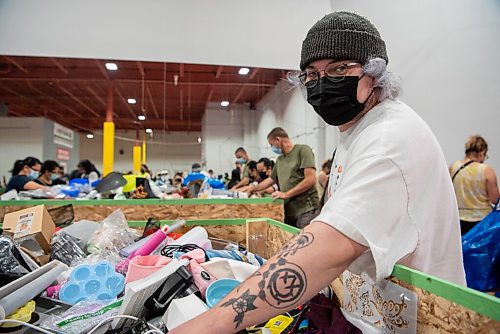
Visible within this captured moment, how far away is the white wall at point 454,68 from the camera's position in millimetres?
3406

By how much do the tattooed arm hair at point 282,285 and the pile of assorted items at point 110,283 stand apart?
0.22 meters

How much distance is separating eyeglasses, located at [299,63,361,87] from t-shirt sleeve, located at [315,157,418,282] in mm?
325

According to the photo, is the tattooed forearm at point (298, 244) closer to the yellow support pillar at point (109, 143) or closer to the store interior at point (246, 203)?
the store interior at point (246, 203)

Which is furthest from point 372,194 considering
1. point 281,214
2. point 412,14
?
point 412,14

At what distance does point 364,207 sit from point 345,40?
1.55 feet

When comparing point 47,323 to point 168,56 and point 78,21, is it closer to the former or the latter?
point 168,56

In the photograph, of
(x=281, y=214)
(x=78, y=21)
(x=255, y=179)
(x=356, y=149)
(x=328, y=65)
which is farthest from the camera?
(x=255, y=179)

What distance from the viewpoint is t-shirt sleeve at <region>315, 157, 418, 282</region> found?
727mm

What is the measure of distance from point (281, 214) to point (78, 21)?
3732 mm

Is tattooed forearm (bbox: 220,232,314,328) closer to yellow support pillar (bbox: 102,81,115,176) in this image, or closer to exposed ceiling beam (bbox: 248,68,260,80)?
exposed ceiling beam (bbox: 248,68,260,80)

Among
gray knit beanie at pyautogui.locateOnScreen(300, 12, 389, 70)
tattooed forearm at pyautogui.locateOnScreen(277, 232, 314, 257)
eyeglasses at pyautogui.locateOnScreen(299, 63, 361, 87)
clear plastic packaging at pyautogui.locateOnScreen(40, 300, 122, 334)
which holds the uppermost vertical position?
gray knit beanie at pyautogui.locateOnScreen(300, 12, 389, 70)

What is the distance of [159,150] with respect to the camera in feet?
61.2

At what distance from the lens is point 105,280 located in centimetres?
118

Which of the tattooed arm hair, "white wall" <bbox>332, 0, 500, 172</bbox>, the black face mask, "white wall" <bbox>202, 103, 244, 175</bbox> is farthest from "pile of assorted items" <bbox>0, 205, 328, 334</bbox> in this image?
"white wall" <bbox>202, 103, 244, 175</bbox>
